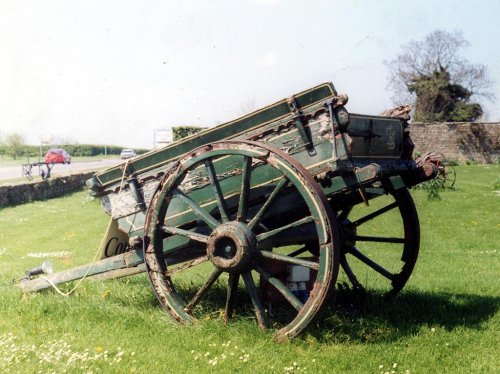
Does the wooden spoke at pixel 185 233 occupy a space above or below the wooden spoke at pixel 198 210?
below

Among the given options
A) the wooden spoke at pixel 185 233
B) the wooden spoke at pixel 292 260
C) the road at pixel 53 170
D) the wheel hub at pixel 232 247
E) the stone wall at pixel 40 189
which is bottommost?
the wooden spoke at pixel 292 260

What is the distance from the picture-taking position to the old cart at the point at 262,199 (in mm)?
4230

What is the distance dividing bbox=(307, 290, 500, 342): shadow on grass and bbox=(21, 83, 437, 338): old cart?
23 cm

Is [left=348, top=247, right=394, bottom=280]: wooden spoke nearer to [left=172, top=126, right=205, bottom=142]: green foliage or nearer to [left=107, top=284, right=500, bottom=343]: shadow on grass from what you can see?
[left=107, top=284, right=500, bottom=343]: shadow on grass

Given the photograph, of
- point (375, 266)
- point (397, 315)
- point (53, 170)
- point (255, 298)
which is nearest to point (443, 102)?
point (53, 170)

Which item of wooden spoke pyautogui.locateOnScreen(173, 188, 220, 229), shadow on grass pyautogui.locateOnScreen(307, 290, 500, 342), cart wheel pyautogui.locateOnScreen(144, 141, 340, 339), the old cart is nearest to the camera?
cart wheel pyautogui.locateOnScreen(144, 141, 340, 339)

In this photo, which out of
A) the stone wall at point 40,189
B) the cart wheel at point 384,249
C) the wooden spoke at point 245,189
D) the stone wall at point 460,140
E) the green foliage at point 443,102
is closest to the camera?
the wooden spoke at point 245,189

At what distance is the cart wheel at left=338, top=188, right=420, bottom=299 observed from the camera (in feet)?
18.1

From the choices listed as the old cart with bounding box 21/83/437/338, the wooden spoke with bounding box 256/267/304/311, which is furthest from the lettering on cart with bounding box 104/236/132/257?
the wooden spoke with bounding box 256/267/304/311

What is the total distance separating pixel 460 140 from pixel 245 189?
34.1m

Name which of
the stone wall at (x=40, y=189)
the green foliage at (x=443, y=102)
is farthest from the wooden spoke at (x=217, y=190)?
the green foliage at (x=443, y=102)

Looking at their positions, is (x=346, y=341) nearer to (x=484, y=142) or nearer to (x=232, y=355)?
(x=232, y=355)

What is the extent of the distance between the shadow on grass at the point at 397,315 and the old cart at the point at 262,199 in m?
0.23

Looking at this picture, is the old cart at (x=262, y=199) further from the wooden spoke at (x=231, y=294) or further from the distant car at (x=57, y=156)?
Result: the distant car at (x=57, y=156)
